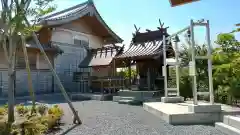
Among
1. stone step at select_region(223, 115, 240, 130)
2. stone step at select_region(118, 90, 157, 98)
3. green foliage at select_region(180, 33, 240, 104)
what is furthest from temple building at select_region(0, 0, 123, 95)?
stone step at select_region(223, 115, 240, 130)

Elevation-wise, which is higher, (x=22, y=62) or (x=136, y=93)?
(x=22, y=62)

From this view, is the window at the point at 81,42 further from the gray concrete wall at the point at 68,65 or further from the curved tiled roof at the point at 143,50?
the curved tiled roof at the point at 143,50

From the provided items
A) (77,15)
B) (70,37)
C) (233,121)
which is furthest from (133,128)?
(70,37)

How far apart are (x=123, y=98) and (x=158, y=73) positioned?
2722 mm

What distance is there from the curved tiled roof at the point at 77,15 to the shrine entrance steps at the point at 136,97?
22.8 ft

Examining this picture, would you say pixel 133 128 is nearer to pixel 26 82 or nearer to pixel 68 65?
pixel 26 82

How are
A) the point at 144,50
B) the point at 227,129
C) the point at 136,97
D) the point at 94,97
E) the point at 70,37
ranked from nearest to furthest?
the point at 227,129 → the point at 136,97 → the point at 144,50 → the point at 94,97 → the point at 70,37

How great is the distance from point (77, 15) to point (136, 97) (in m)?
8.40

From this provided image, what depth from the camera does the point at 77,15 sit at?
643 inches

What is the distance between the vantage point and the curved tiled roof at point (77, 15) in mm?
14995

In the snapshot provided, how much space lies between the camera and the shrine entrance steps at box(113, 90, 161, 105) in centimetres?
1019

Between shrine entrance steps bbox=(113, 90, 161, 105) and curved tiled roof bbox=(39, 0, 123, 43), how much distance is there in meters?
6.94

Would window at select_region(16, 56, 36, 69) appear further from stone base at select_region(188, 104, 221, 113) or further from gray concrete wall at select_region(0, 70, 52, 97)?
stone base at select_region(188, 104, 221, 113)

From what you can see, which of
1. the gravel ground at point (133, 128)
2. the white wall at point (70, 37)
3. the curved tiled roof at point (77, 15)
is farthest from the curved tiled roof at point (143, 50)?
the white wall at point (70, 37)
